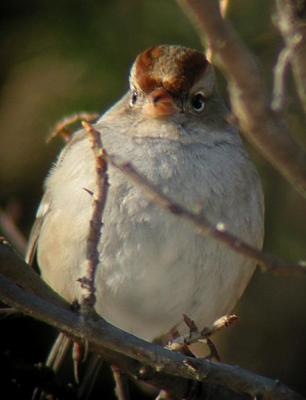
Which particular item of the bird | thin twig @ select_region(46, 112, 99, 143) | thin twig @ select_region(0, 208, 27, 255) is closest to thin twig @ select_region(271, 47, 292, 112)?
thin twig @ select_region(46, 112, 99, 143)

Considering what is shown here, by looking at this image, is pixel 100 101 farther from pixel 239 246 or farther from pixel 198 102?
pixel 239 246

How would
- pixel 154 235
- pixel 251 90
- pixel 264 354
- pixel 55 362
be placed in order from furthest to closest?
pixel 264 354, pixel 55 362, pixel 154 235, pixel 251 90

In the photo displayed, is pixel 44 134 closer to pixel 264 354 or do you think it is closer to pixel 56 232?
pixel 56 232

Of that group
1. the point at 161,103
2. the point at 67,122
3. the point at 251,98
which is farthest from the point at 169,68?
the point at 251,98

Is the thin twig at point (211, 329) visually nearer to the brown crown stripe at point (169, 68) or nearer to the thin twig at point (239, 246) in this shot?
the thin twig at point (239, 246)

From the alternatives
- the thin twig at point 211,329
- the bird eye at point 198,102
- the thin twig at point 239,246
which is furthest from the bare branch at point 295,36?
the bird eye at point 198,102

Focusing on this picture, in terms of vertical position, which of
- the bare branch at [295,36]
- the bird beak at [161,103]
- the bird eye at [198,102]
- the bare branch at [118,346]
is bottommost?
the bare branch at [118,346]

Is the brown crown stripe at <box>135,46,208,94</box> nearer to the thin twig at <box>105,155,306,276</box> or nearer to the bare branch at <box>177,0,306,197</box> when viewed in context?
the thin twig at <box>105,155,306,276</box>

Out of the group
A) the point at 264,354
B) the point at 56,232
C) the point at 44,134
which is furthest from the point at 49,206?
the point at 264,354
